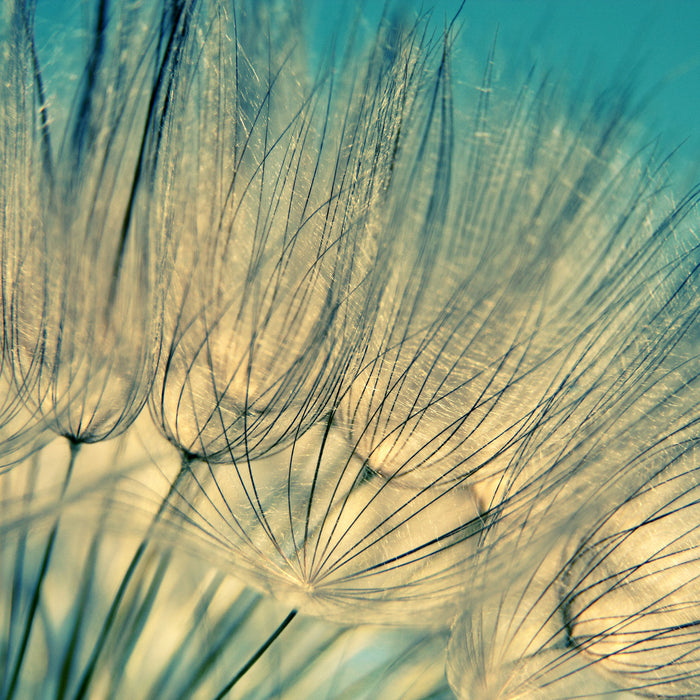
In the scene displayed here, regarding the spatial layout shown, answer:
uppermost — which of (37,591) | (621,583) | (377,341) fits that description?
(377,341)

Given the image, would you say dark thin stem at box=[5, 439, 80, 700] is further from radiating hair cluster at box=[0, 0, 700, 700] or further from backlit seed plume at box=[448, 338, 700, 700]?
backlit seed plume at box=[448, 338, 700, 700]

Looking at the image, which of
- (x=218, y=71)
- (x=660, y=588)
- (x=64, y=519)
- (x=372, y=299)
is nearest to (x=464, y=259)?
(x=372, y=299)

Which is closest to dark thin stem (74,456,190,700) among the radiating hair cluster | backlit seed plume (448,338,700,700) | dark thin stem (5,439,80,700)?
the radiating hair cluster

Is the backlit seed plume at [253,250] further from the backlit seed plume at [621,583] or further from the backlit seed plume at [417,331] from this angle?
the backlit seed plume at [621,583]

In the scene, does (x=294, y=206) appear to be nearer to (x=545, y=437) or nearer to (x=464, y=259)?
(x=464, y=259)

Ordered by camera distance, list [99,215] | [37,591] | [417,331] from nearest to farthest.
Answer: [417,331] → [99,215] → [37,591]

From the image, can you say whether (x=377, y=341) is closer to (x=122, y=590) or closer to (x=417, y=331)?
(x=417, y=331)

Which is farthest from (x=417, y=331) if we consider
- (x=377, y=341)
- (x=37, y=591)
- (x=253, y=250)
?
(x=37, y=591)
